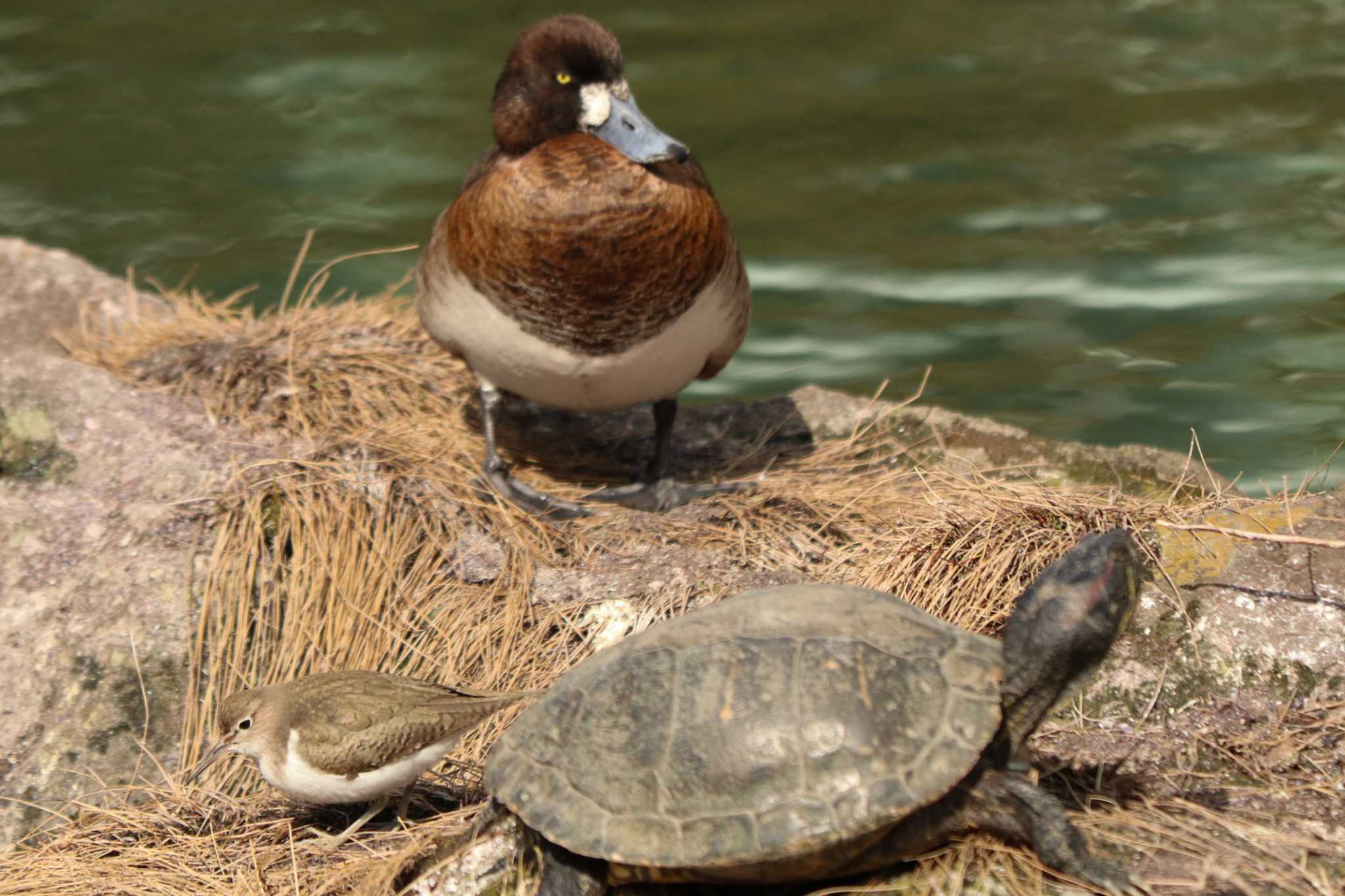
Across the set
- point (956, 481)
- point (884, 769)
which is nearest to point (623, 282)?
point (956, 481)

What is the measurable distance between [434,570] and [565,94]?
1.51 metres

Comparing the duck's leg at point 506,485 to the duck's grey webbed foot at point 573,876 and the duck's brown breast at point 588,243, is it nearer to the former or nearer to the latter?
the duck's brown breast at point 588,243

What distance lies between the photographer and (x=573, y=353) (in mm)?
4492

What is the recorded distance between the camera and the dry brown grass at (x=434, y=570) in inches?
125

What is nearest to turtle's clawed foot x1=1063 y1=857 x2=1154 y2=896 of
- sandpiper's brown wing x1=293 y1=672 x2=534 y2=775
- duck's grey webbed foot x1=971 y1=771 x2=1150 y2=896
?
duck's grey webbed foot x1=971 y1=771 x2=1150 y2=896

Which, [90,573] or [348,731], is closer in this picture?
[348,731]

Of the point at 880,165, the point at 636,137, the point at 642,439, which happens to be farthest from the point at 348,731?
the point at 880,165

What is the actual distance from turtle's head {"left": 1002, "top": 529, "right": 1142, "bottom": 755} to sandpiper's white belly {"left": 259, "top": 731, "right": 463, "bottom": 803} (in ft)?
4.16

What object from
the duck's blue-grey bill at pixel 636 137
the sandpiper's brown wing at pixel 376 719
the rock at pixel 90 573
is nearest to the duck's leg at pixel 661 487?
the duck's blue-grey bill at pixel 636 137

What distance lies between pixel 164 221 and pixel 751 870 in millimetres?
6749

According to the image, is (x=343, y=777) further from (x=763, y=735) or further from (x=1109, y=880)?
(x=1109, y=880)

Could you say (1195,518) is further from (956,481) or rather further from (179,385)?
(179,385)

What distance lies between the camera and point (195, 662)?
13.2 feet

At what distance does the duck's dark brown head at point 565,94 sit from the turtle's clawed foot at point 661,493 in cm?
113
